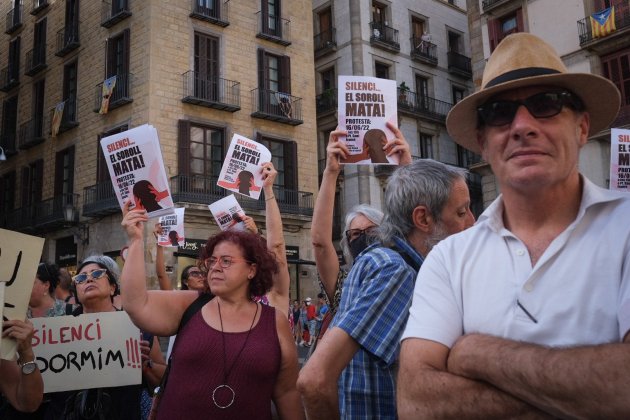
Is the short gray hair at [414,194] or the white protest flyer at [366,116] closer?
the short gray hair at [414,194]

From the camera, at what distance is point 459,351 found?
1657 millimetres

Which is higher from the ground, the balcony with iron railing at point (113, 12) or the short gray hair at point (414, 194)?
the balcony with iron railing at point (113, 12)

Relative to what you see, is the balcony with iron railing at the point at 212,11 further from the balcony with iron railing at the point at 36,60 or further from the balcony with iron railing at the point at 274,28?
the balcony with iron railing at the point at 36,60

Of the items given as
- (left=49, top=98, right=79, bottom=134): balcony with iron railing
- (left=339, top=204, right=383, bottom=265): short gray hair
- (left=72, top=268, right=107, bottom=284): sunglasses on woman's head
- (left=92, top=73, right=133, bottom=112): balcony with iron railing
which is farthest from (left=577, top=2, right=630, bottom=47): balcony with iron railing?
(left=72, top=268, right=107, bottom=284): sunglasses on woman's head

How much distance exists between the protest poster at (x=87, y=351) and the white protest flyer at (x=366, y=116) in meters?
1.86

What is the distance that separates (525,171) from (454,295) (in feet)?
1.43

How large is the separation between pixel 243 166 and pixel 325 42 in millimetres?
21512

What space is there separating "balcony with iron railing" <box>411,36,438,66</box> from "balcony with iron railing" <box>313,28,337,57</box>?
3874mm

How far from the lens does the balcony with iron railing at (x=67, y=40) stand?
22.4 meters

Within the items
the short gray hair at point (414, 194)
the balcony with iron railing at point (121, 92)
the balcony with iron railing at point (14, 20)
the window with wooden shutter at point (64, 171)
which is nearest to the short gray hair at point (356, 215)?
the short gray hair at point (414, 194)

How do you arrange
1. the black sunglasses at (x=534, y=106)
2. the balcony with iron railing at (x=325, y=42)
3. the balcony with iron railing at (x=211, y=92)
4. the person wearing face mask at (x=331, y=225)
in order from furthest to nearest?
the balcony with iron railing at (x=325, y=42), the balcony with iron railing at (x=211, y=92), the person wearing face mask at (x=331, y=225), the black sunglasses at (x=534, y=106)

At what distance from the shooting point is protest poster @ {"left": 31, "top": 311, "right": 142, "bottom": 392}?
3.54 meters

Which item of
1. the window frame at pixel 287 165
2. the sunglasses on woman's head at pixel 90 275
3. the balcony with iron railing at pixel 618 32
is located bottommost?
the sunglasses on woman's head at pixel 90 275

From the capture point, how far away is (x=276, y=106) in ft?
71.8
